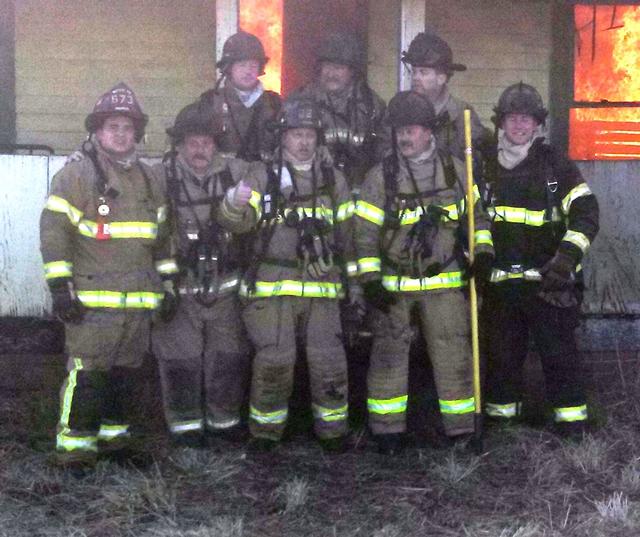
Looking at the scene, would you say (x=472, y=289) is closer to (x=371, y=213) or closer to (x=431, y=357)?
(x=431, y=357)

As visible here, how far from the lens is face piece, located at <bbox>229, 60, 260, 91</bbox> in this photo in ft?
21.9

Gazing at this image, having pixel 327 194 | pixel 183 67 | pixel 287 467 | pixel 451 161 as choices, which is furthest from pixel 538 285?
pixel 183 67

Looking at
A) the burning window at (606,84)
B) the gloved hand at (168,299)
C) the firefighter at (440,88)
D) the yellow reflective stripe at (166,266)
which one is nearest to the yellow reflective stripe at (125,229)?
the yellow reflective stripe at (166,266)

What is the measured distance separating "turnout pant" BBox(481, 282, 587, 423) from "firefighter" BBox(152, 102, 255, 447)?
1.53m

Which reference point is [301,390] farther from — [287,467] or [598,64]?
[598,64]

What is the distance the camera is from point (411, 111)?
6.20m

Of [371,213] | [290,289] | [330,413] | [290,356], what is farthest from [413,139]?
[330,413]

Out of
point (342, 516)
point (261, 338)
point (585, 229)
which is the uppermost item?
point (585, 229)

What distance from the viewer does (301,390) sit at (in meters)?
7.11

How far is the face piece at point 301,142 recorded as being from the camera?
6164mm

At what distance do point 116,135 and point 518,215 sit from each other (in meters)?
2.35

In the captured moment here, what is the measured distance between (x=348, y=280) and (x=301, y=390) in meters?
1.09

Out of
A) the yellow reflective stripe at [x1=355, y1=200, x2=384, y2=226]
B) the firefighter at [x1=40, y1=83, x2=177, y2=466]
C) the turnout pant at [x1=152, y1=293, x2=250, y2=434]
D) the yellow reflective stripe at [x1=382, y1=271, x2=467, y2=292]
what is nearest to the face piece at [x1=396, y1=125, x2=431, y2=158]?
the yellow reflective stripe at [x1=355, y1=200, x2=384, y2=226]

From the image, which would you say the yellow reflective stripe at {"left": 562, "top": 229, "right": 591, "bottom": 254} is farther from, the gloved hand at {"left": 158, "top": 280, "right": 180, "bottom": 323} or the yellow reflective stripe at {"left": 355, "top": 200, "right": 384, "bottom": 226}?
the gloved hand at {"left": 158, "top": 280, "right": 180, "bottom": 323}
